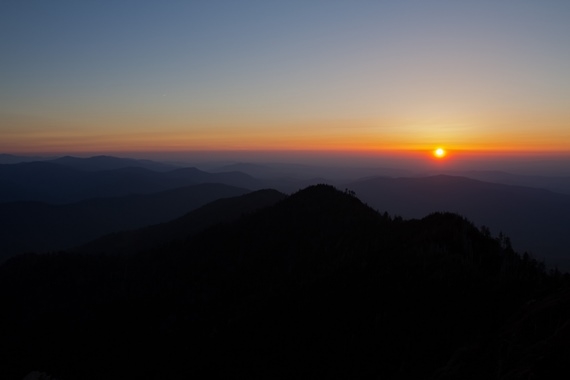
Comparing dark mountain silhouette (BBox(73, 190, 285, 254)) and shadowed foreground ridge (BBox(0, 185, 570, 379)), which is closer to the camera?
shadowed foreground ridge (BBox(0, 185, 570, 379))

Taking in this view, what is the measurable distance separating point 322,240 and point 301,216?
14.3 m

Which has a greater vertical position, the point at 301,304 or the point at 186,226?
the point at 301,304

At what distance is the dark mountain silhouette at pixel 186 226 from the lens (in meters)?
133

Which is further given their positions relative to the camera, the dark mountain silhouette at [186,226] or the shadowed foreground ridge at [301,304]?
the dark mountain silhouette at [186,226]

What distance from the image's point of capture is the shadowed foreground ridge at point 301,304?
24241 mm

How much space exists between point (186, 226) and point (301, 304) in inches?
4089

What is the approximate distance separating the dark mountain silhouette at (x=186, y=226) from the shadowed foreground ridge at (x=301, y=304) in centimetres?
3046

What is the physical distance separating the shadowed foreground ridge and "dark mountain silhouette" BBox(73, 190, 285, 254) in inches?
1199

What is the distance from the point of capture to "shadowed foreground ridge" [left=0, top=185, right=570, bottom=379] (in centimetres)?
2424

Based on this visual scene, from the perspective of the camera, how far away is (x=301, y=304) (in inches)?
1719

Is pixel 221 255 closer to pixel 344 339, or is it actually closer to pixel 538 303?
pixel 344 339

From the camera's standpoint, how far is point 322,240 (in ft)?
218

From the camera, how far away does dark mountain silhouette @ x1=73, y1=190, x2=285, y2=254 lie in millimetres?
133000

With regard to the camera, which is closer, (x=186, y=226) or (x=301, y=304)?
(x=301, y=304)
